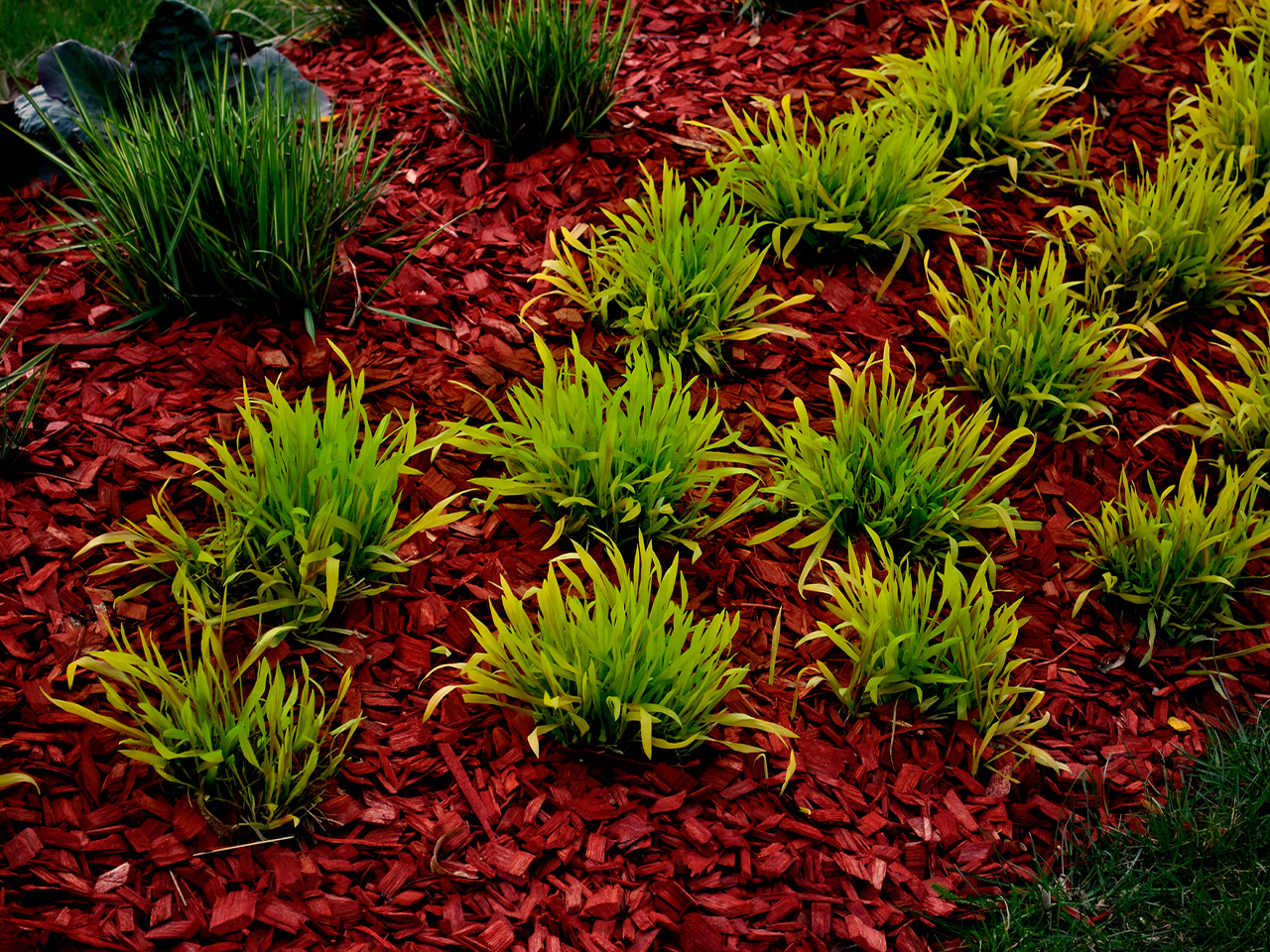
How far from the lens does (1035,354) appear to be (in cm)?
254

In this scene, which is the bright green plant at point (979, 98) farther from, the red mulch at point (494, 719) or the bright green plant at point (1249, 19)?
the bright green plant at point (1249, 19)

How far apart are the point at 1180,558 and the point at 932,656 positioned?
0.66 m

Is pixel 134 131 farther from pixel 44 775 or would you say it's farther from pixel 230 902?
pixel 230 902

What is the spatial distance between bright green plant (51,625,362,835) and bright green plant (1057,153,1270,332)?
231cm

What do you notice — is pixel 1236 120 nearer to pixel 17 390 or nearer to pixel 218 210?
pixel 218 210

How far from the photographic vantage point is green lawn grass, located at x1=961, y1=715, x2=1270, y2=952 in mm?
1840

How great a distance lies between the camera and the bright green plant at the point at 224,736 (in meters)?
1.73

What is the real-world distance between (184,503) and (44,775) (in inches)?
24.3

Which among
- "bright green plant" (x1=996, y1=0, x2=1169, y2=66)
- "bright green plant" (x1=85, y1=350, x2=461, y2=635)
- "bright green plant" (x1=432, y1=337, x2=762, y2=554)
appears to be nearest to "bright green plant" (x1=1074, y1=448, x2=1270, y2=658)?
"bright green plant" (x1=432, y1=337, x2=762, y2=554)

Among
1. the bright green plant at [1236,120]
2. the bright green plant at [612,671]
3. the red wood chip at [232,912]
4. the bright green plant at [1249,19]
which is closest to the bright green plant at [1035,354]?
the bright green plant at [1236,120]

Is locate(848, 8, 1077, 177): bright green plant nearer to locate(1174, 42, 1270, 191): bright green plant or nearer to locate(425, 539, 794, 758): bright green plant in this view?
locate(1174, 42, 1270, 191): bright green plant

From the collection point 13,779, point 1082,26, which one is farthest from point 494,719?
point 1082,26

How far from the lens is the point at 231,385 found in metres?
2.42

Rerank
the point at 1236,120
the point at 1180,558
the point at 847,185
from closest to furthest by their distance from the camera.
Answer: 1. the point at 1180,558
2. the point at 847,185
3. the point at 1236,120
